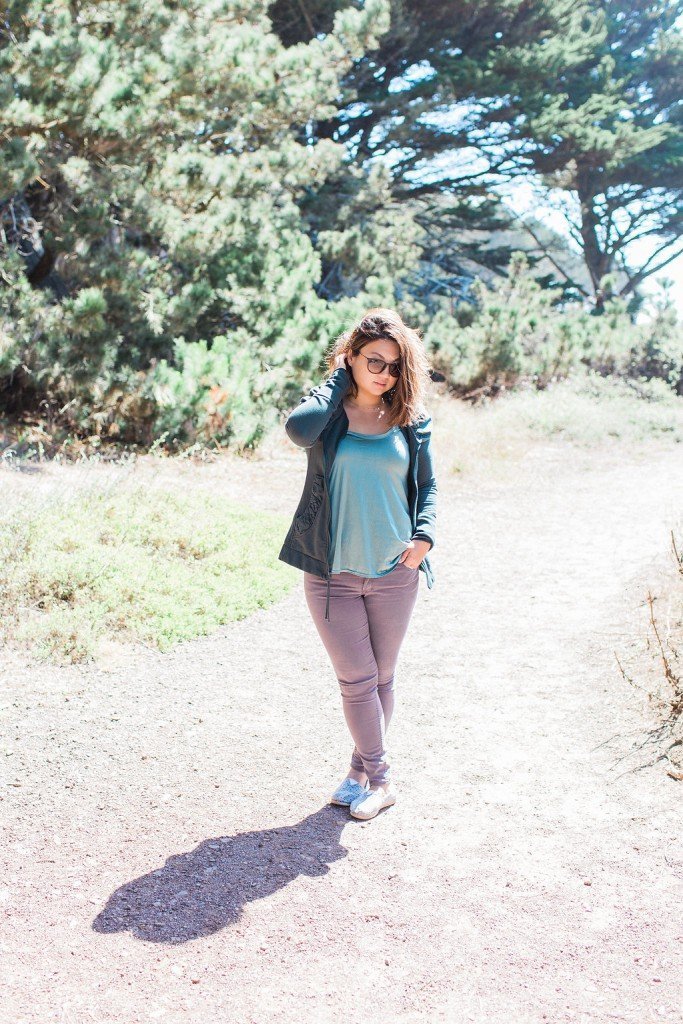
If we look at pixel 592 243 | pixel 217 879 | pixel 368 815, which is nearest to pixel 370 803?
pixel 368 815

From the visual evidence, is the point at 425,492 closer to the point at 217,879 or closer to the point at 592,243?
the point at 217,879

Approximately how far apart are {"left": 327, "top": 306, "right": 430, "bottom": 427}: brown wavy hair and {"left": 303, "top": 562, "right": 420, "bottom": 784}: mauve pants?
1.86 ft

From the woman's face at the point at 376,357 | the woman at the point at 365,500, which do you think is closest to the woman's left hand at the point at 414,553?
the woman at the point at 365,500

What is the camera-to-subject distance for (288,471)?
401 inches

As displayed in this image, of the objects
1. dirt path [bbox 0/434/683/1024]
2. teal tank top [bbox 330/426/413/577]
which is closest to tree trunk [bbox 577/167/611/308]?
dirt path [bbox 0/434/683/1024]

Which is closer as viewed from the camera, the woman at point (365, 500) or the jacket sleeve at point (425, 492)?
the woman at point (365, 500)

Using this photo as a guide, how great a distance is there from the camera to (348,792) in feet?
12.5

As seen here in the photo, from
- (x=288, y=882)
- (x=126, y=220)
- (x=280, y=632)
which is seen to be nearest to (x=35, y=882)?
(x=288, y=882)

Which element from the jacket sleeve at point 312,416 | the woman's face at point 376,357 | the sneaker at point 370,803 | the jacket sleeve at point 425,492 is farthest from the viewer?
the sneaker at point 370,803

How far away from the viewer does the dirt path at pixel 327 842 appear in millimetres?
2715

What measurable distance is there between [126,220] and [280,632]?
6087 mm

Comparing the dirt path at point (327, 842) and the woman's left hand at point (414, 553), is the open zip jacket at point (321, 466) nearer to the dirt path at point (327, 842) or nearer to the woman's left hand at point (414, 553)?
the woman's left hand at point (414, 553)

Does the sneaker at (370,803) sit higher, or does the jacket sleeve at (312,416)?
the jacket sleeve at (312,416)

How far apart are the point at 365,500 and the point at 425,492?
30 cm
